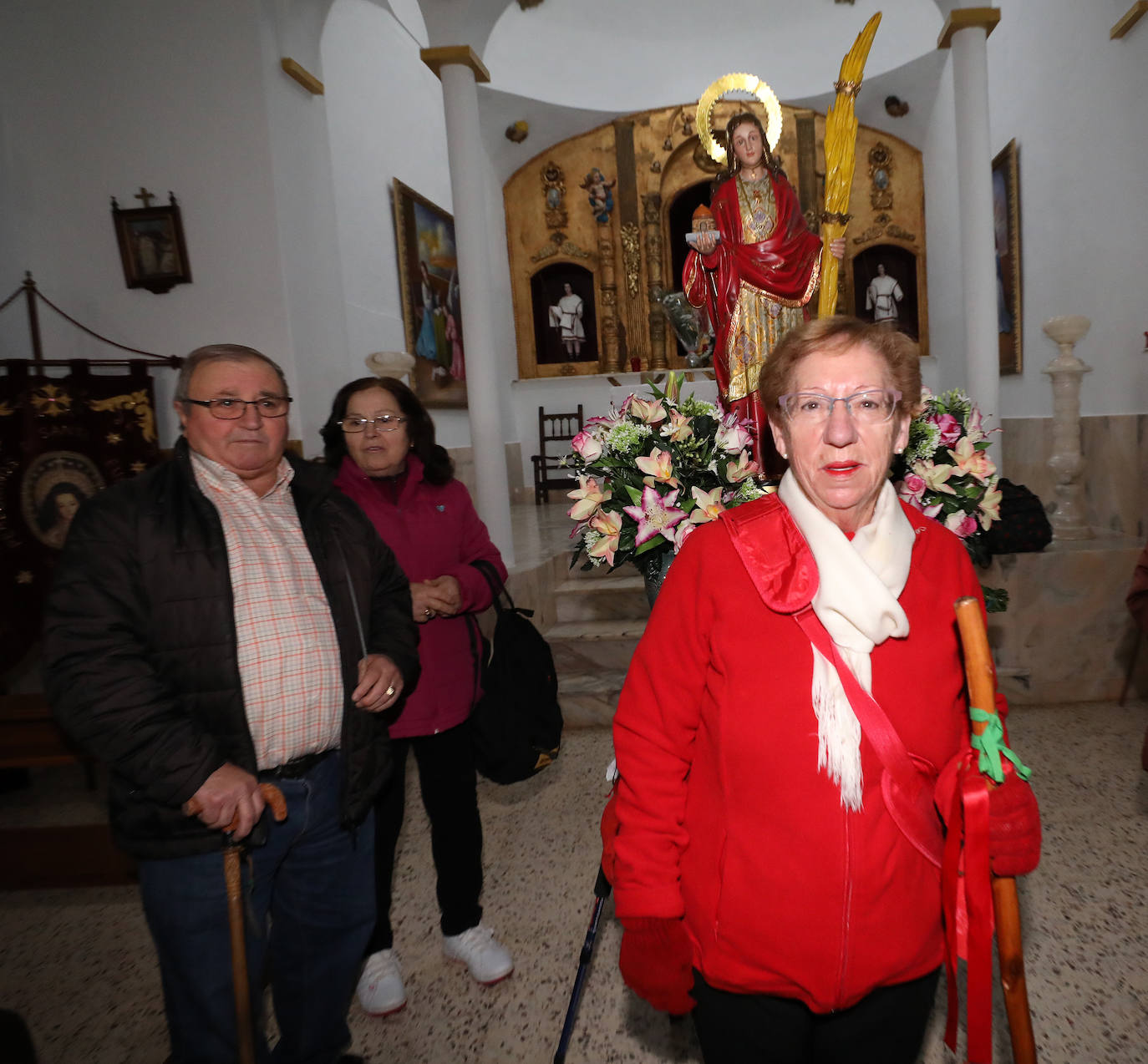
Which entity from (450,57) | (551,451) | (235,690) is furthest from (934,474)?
(551,451)

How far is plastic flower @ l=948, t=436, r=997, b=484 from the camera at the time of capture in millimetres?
2387

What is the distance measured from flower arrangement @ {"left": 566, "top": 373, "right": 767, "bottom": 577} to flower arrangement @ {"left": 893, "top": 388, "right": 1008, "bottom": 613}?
470 millimetres

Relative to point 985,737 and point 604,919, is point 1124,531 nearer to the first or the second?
point 604,919

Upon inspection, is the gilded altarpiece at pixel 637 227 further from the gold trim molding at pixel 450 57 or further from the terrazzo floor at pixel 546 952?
the terrazzo floor at pixel 546 952

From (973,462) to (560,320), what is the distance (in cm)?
965

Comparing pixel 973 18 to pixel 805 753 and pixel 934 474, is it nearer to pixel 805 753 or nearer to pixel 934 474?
pixel 934 474

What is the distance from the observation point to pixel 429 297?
9.05 metres

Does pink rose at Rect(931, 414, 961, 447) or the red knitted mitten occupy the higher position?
pink rose at Rect(931, 414, 961, 447)

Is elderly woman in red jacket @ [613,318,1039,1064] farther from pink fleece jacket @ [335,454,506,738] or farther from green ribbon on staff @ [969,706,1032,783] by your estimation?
pink fleece jacket @ [335,454,506,738]

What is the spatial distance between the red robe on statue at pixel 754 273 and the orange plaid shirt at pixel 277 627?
8.66ft

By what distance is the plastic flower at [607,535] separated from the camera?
89.4 inches

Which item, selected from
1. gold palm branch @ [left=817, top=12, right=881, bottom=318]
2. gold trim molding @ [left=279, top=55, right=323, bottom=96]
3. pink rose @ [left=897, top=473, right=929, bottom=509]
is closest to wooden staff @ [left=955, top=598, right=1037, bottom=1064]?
pink rose @ [left=897, top=473, right=929, bottom=509]

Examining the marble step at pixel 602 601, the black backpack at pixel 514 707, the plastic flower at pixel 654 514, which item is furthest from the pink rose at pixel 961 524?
the marble step at pixel 602 601

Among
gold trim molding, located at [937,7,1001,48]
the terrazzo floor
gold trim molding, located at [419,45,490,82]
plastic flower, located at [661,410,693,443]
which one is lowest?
the terrazzo floor
